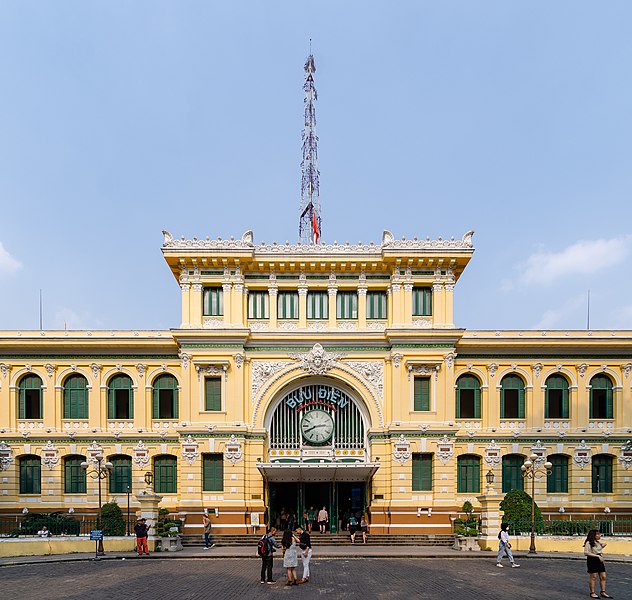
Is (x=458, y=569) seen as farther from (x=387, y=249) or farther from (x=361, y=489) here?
(x=387, y=249)

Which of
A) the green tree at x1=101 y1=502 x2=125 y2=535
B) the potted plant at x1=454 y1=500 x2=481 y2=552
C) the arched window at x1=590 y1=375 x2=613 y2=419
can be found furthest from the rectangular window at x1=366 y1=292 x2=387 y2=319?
the green tree at x1=101 y1=502 x2=125 y2=535

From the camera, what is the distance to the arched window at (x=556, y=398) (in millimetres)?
42188

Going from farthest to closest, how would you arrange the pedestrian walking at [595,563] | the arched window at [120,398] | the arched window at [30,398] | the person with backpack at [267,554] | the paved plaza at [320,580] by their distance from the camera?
the arched window at [120,398] < the arched window at [30,398] < the person with backpack at [267,554] < the paved plaza at [320,580] < the pedestrian walking at [595,563]

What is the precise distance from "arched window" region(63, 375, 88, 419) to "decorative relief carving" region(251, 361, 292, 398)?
35.8ft

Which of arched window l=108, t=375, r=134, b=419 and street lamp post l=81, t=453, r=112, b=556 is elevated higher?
arched window l=108, t=375, r=134, b=419

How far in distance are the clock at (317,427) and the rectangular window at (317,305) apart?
5874mm

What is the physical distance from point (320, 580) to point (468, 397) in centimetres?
2003

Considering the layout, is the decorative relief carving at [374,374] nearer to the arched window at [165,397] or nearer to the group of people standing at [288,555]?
the arched window at [165,397]

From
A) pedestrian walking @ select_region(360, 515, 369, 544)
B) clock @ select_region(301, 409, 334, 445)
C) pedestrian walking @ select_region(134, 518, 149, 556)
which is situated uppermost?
clock @ select_region(301, 409, 334, 445)

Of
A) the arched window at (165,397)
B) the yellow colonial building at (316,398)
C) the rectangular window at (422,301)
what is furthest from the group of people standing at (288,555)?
the rectangular window at (422,301)

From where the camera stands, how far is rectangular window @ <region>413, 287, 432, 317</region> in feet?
135

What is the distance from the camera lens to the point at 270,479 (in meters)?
40.2

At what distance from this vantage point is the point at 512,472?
41.8 m

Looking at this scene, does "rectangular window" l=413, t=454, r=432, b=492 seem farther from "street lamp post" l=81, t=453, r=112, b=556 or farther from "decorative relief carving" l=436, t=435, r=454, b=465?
"street lamp post" l=81, t=453, r=112, b=556
